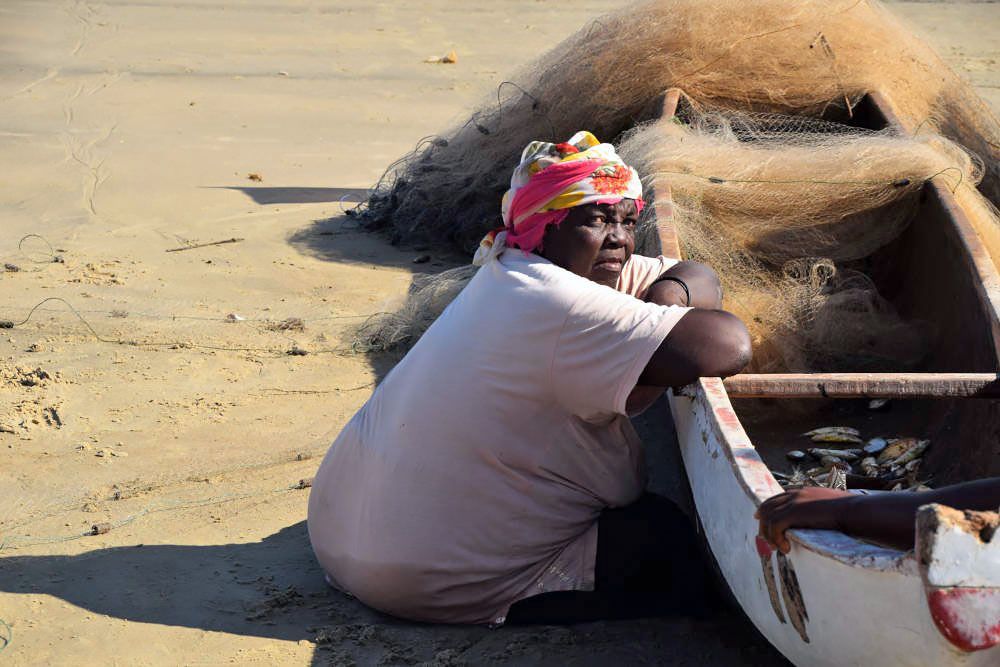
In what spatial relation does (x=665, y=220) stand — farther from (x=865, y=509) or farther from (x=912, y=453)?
(x=865, y=509)

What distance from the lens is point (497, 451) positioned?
3.15 metres

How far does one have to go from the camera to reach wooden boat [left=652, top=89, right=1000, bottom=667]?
7.29ft

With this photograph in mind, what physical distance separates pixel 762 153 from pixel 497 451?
2.86m

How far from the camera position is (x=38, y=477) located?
4438mm

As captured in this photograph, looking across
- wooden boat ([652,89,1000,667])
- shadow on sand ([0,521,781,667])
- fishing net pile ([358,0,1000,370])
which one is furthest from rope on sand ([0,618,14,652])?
fishing net pile ([358,0,1000,370])

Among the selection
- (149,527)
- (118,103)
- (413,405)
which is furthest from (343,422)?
(118,103)

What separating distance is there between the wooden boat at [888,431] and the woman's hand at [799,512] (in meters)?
0.03

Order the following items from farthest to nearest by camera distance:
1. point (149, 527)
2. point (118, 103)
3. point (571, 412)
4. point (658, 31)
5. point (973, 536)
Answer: point (118, 103) → point (658, 31) → point (149, 527) → point (571, 412) → point (973, 536)

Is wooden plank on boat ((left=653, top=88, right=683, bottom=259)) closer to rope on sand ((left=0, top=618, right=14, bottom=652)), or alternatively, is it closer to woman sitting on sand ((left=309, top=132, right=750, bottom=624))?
woman sitting on sand ((left=309, top=132, right=750, bottom=624))

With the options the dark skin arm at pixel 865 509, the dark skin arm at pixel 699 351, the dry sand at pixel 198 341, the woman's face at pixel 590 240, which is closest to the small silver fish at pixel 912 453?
the dry sand at pixel 198 341

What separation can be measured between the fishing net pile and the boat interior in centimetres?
13

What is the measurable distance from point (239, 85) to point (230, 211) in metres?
4.48

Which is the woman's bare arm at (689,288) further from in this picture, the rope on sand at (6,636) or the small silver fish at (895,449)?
the rope on sand at (6,636)

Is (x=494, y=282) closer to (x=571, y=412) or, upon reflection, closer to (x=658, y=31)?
(x=571, y=412)
